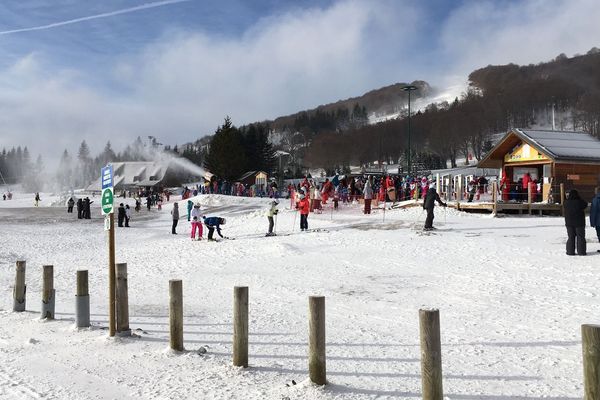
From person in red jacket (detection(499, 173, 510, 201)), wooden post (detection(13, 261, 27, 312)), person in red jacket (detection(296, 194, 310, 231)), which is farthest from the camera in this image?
person in red jacket (detection(499, 173, 510, 201))

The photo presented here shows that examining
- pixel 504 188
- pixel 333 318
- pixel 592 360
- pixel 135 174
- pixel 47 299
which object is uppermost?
pixel 135 174

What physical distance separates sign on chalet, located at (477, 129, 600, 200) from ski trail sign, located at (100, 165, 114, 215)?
881 inches

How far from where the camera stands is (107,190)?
7.50 m

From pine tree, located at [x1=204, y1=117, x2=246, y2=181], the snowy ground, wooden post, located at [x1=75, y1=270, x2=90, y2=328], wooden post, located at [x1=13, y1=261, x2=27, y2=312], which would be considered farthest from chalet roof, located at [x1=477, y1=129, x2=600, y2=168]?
pine tree, located at [x1=204, y1=117, x2=246, y2=181]

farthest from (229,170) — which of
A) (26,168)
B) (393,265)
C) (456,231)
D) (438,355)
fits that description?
(26,168)

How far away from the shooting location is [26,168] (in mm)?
175000

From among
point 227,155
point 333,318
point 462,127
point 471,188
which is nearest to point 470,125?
point 462,127

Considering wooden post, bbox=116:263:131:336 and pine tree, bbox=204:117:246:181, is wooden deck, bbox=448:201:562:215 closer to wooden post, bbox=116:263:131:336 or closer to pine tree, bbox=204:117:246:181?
wooden post, bbox=116:263:131:336

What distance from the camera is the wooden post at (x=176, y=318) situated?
21.6 ft

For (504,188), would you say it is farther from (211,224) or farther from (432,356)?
(432,356)

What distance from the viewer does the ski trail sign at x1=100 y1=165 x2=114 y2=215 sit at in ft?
24.2

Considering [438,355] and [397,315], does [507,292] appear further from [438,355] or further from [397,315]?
[438,355]

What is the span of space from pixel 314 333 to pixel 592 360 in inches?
101

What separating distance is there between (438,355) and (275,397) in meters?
1.67
